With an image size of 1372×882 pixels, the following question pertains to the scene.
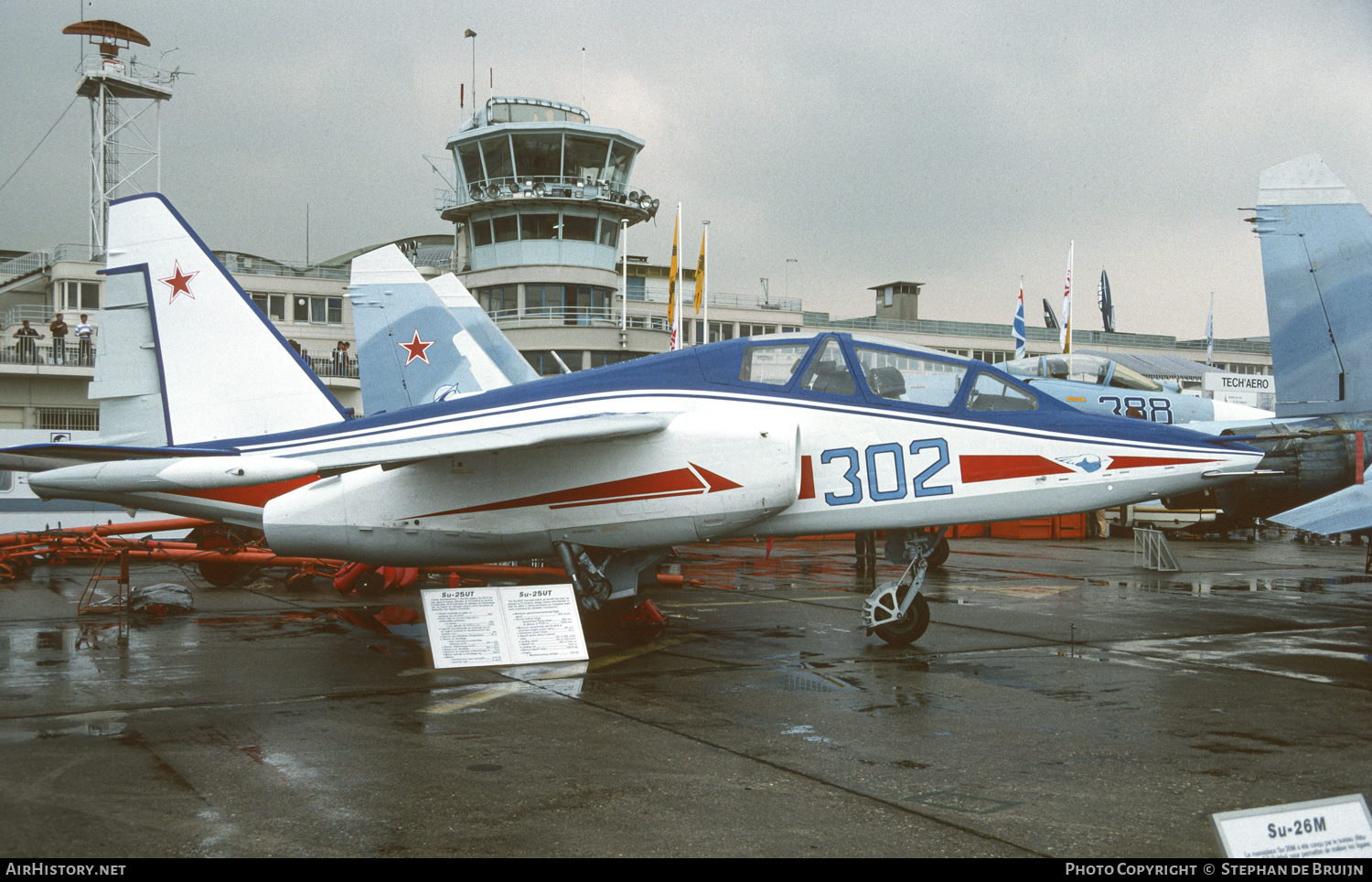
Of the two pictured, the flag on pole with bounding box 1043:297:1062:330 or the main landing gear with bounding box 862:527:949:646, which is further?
the flag on pole with bounding box 1043:297:1062:330

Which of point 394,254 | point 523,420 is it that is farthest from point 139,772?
point 394,254

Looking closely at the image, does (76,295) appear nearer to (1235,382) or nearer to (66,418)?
(66,418)

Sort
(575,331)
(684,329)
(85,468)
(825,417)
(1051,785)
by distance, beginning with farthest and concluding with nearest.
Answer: (684,329) → (575,331) → (825,417) → (85,468) → (1051,785)

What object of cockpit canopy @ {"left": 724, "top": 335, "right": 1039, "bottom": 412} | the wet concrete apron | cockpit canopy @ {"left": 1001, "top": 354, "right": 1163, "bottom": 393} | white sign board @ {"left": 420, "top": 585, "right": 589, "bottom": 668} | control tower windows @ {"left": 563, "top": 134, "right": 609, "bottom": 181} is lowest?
the wet concrete apron

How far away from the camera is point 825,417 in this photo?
903cm

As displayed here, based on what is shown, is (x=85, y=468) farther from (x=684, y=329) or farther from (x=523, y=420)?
(x=684, y=329)

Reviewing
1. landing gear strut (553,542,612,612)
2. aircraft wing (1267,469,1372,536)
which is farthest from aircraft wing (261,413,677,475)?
aircraft wing (1267,469,1372,536)

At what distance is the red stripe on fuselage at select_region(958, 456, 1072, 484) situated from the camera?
29.0ft

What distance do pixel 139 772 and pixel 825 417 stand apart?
235 inches

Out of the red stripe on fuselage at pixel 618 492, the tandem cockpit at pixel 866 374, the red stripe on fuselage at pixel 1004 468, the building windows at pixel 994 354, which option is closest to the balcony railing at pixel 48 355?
the red stripe on fuselage at pixel 618 492

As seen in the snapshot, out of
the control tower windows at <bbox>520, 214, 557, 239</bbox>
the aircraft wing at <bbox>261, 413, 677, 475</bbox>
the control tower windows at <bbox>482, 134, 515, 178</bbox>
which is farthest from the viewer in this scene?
the control tower windows at <bbox>520, 214, 557, 239</bbox>

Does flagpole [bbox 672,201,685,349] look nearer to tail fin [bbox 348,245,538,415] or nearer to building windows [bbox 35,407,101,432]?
tail fin [bbox 348,245,538,415]

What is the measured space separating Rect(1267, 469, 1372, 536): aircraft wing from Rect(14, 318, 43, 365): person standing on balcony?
4064cm

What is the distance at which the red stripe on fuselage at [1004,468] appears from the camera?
29.0 ft
